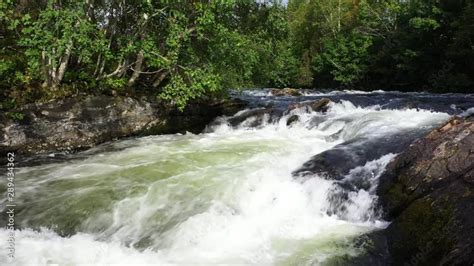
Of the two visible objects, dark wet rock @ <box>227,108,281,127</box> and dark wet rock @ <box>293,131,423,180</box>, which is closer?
dark wet rock @ <box>293,131,423,180</box>

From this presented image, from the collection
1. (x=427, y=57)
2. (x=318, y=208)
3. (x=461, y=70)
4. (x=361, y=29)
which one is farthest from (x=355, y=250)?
(x=361, y=29)

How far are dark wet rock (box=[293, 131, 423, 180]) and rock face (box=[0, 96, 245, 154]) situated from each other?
221 inches

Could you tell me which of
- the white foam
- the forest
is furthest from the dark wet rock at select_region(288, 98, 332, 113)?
the white foam

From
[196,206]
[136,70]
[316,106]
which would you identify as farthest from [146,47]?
[316,106]

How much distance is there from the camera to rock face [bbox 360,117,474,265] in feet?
15.1

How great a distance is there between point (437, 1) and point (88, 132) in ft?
75.6

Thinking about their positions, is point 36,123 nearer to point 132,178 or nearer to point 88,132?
point 88,132

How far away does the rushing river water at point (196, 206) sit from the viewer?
5344 mm

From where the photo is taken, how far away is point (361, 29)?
118 feet

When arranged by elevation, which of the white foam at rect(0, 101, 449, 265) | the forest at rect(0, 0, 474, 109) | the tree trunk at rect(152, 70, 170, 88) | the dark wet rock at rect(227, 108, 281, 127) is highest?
the forest at rect(0, 0, 474, 109)

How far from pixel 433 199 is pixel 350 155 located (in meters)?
2.73

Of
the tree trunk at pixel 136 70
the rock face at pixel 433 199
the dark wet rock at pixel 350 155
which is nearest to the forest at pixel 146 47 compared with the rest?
the tree trunk at pixel 136 70

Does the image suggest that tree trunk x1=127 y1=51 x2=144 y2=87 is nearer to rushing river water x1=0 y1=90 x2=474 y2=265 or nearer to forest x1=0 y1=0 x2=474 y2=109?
forest x1=0 y1=0 x2=474 y2=109

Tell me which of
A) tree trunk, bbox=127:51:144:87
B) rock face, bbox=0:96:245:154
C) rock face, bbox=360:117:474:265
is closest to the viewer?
rock face, bbox=360:117:474:265
